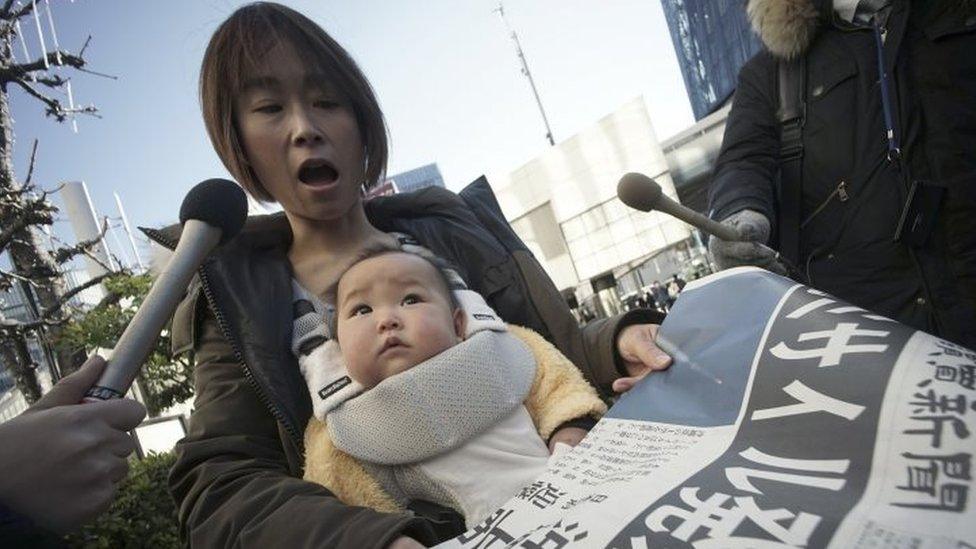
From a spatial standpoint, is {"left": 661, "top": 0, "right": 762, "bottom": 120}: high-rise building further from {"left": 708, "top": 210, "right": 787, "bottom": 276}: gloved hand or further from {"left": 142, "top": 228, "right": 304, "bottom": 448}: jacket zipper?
{"left": 142, "top": 228, "right": 304, "bottom": 448}: jacket zipper

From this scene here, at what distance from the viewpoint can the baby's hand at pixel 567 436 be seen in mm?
1319

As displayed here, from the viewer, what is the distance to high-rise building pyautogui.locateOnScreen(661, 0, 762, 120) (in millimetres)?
26547

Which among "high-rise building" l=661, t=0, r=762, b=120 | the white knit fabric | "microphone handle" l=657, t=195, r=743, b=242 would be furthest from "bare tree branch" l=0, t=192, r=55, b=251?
"high-rise building" l=661, t=0, r=762, b=120

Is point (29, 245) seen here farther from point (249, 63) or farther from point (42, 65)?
point (249, 63)

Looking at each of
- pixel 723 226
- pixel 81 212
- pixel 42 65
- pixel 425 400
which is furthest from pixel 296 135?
pixel 81 212

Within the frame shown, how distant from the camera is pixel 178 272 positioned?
1.16 meters

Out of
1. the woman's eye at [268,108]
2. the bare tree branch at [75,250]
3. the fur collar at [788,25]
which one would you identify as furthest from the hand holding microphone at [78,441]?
the bare tree branch at [75,250]

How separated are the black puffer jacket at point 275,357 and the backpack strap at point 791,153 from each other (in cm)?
109

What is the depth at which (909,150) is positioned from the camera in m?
1.92

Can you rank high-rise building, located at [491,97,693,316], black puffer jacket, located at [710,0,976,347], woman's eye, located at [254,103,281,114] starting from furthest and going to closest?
1. high-rise building, located at [491,97,693,316]
2. black puffer jacket, located at [710,0,976,347]
3. woman's eye, located at [254,103,281,114]

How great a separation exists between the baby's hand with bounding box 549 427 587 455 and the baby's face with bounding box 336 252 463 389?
1.23ft

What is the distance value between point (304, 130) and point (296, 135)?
0.10 ft

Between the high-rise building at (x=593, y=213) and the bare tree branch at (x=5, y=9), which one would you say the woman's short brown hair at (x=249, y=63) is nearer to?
the bare tree branch at (x=5, y=9)

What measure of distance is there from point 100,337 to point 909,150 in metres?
7.84
